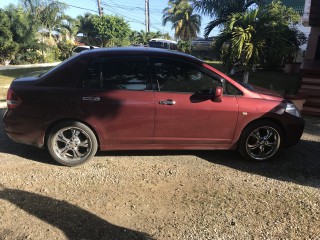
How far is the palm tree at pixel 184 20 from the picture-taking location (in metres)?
49.4

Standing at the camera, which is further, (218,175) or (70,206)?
(218,175)

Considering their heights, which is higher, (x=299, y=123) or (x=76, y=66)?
(x=76, y=66)

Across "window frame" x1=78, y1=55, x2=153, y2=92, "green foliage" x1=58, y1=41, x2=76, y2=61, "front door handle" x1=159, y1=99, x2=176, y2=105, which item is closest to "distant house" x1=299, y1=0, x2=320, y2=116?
"front door handle" x1=159, y1=99, x2=176, y2=105

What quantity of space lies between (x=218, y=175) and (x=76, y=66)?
2514 millimetres

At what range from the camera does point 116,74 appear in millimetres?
4504

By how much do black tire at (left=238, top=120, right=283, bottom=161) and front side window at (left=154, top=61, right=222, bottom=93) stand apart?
3.09 ft

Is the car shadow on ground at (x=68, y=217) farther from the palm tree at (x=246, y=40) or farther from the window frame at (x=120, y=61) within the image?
the palm tree at (x=246, y=40)

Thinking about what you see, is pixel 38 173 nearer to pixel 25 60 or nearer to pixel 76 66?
pixel 76 66

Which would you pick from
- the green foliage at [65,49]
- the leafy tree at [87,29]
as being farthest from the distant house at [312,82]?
the leafy tree at [87,29]

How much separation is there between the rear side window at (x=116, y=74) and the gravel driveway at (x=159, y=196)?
3.77 ft

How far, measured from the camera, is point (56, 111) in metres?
4.37

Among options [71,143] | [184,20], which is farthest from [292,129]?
[184,20]

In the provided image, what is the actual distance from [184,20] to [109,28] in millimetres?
12893

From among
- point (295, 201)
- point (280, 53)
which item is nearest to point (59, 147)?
point (295, 201)
